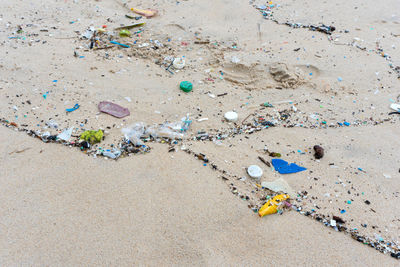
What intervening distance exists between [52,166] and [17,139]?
0.53 metres

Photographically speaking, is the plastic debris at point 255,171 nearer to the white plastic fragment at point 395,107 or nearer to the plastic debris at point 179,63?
the plastic debris at point 179,63

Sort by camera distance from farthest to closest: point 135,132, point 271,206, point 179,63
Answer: point 179,63 → point 135,132 → point 271,206

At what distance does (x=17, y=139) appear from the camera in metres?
2.33

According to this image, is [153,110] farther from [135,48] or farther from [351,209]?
[351,209]

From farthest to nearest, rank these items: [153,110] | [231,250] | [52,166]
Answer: [153,110]
[52,166]
[231,250]

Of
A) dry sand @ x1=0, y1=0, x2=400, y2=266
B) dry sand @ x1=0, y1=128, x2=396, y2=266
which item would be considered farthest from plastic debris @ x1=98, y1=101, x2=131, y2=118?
dry sand @ x1=0, y1=128, x2=396, y2=266

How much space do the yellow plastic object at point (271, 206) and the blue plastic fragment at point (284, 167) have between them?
0.99ft

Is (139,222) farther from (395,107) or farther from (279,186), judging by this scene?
(395,107)

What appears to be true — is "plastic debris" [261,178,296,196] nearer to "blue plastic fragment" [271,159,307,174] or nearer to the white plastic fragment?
"blue plastic fragment" [271,159,307,174]

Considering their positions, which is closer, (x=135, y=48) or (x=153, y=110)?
(x=153, y=110)

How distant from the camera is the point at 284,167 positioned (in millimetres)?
2268

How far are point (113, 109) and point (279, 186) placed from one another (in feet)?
6.03

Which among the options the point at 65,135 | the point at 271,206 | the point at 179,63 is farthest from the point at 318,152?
the point at 65,135

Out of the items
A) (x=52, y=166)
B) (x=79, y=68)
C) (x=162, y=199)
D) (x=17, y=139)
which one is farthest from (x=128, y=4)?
(x=162, y=199)
